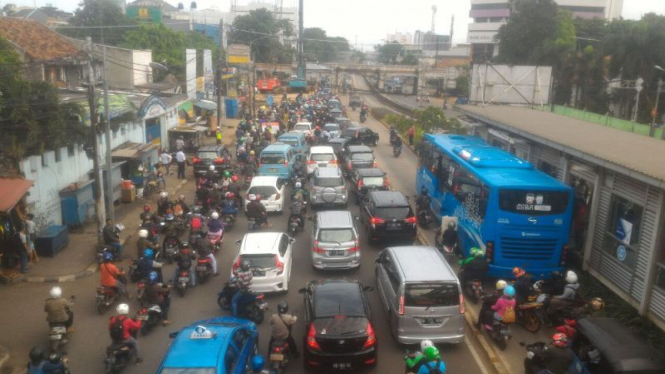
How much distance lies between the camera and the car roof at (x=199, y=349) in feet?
27.0

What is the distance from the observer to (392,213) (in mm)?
17578

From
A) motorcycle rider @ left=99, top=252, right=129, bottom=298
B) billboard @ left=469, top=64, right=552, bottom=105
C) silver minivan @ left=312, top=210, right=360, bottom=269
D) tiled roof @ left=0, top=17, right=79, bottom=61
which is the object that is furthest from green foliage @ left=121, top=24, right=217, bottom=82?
motorcycle rider @ left=99, top=252, right=129, bottom=298

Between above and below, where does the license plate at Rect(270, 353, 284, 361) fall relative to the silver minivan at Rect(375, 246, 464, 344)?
below

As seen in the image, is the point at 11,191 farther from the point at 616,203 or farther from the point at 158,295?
the point at 616,203

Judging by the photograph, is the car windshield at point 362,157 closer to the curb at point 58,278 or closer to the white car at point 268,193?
the white car at point 268,193

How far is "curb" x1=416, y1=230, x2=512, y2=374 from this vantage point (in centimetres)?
1064

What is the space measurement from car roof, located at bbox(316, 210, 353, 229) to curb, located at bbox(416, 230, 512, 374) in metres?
4.12

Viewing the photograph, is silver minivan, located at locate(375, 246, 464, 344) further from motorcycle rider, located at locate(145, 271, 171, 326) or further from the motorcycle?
motorcycle rider, located at locate(145, 271, 171, 326)

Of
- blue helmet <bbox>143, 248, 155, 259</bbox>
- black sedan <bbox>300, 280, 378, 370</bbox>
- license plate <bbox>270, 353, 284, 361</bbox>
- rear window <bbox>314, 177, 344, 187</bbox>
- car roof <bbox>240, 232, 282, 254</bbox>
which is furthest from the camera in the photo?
rear window <bbox>314, 177, 344, 187</bbox>

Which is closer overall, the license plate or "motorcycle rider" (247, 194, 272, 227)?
the license plate

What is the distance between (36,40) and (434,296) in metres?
34.5

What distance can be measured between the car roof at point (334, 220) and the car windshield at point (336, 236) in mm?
136

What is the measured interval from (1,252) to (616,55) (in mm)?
40800

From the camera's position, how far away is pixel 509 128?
20453 millimetres
